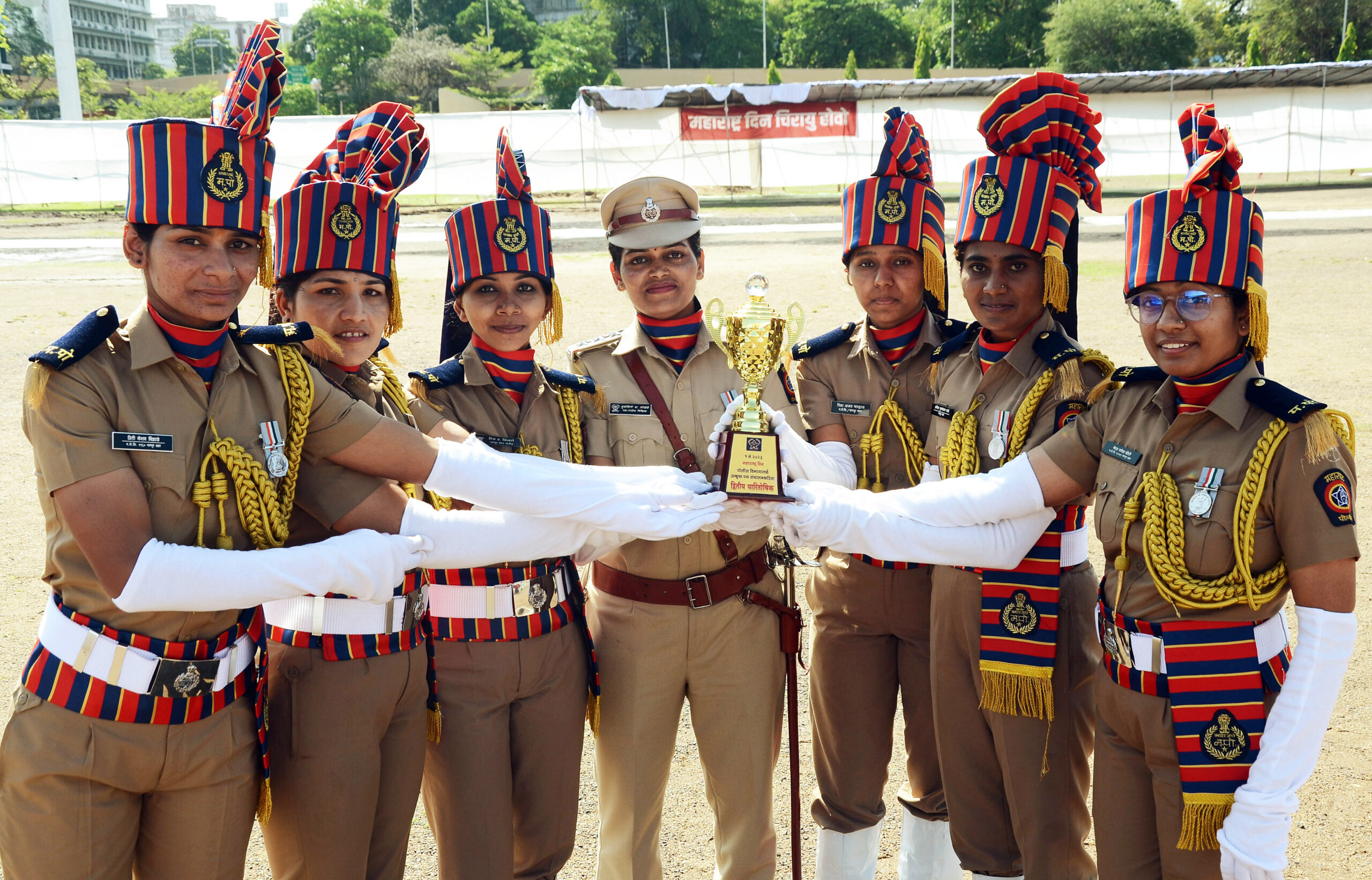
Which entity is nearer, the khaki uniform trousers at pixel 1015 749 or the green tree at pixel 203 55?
the khaki uniform trousers at pixel 1015 749

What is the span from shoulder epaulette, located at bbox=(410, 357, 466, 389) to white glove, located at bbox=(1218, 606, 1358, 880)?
2.64 meters

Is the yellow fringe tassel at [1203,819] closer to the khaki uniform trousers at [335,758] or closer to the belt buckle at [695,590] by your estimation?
the belt buckle at [695,590]

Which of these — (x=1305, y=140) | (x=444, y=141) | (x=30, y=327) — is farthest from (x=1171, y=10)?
(x=30, y=327)

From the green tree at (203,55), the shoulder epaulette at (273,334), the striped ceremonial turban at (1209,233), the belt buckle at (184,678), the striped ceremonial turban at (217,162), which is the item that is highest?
the green tree at (203,55)

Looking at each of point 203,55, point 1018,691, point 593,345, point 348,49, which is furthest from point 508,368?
point 203,55

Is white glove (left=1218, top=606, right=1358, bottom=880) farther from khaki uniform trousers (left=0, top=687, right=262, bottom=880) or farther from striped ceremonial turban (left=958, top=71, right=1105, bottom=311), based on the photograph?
khaki uniform trousers (left=0, top=687, right=262, bottom=880)

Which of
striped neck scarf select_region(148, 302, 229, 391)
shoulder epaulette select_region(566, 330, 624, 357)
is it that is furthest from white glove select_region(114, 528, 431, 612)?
shoulder epaulette select_region(566, 330, 624, 357)

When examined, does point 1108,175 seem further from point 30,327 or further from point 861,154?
point 30,327

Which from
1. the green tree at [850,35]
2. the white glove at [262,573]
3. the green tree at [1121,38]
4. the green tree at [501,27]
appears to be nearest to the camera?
the white glove at [262,573]

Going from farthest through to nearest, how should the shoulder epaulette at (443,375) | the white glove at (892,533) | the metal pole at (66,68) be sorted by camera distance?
the metal pole at (66,68), the shoulder epaulette at (443,375), the white glove at (892,533)

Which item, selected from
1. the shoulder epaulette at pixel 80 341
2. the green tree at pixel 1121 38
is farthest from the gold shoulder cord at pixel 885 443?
the green tree at pixel 1121 38

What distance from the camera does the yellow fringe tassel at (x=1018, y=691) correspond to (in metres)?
3.53

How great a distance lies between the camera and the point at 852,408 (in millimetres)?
4238

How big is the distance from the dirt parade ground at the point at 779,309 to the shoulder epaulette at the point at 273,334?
7.23ft
